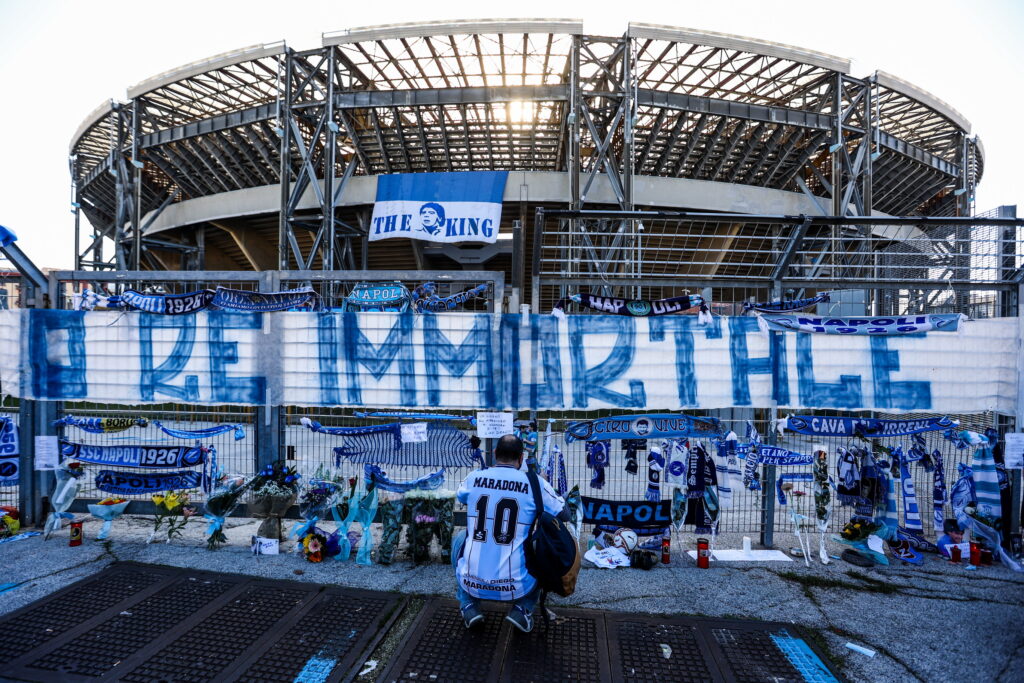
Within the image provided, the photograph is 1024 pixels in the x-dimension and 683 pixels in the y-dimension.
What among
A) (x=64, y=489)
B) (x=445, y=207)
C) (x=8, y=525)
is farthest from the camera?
(x=445, y=207)

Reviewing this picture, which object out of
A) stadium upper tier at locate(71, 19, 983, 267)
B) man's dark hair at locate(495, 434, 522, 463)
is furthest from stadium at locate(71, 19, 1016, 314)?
man's dark hair at locate(495, 434, 522, 463)

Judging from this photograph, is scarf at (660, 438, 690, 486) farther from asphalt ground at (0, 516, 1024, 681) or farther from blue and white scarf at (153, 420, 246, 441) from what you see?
blue and white scarf at (153, 420, 246, 441)

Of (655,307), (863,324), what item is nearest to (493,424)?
(655,307)

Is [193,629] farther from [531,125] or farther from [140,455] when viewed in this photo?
[531,125]

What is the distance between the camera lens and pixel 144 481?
5.79 m

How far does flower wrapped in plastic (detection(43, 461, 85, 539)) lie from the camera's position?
5738mm

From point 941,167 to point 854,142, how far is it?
18.1ft

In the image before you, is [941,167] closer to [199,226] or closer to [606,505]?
[606,505]

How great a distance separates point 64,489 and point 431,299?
4.77 metres

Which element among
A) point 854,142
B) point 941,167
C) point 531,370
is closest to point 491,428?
point 531,370

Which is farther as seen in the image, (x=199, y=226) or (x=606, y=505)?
(x=199, y=226)

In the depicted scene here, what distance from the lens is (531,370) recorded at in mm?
5504

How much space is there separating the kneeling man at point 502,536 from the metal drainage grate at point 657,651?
2.33ft

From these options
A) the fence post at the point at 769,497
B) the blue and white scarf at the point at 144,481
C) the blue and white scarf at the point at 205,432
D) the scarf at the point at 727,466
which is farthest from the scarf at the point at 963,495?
the blue and white scarf at the point at 144,481
